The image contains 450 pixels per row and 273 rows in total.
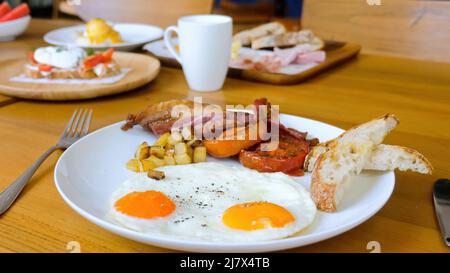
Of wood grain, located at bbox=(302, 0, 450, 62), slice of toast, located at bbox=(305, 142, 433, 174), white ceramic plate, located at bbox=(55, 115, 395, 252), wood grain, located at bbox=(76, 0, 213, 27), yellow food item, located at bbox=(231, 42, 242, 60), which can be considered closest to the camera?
white ceramic plate, located at bbox=(55, 115, 395, 252)

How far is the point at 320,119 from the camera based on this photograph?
1.38 metres

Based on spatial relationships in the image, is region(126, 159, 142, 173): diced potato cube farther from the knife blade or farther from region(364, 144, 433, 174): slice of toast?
the knife blade

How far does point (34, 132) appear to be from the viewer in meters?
1.27

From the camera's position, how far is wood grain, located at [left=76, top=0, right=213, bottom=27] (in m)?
2.91

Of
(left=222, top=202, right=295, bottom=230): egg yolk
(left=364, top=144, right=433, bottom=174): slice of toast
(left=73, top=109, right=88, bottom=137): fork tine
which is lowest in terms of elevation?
(left=73, top=109, right=88, bottom=137): fork tine

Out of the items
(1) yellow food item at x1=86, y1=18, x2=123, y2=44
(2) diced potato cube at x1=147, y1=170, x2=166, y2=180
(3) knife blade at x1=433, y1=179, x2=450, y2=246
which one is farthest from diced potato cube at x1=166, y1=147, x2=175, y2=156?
(1) yellow food item at x1=86, y1=18, x2=123, y2=44

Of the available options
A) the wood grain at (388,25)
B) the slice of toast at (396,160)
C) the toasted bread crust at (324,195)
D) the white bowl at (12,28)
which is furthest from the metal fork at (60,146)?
the wood grain at (388,25)

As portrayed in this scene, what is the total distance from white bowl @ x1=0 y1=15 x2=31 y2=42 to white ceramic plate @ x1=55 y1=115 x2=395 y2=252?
1.46 m

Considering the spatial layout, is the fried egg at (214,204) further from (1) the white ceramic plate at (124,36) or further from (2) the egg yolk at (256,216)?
(1) the white ceramic plate at (124,36)

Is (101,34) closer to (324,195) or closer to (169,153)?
(169,153)

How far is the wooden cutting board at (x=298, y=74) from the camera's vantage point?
1.69 meters

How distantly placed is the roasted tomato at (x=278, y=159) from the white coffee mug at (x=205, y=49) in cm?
63

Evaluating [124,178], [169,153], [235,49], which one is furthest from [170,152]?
[235,49]

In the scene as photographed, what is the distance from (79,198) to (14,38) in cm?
186
